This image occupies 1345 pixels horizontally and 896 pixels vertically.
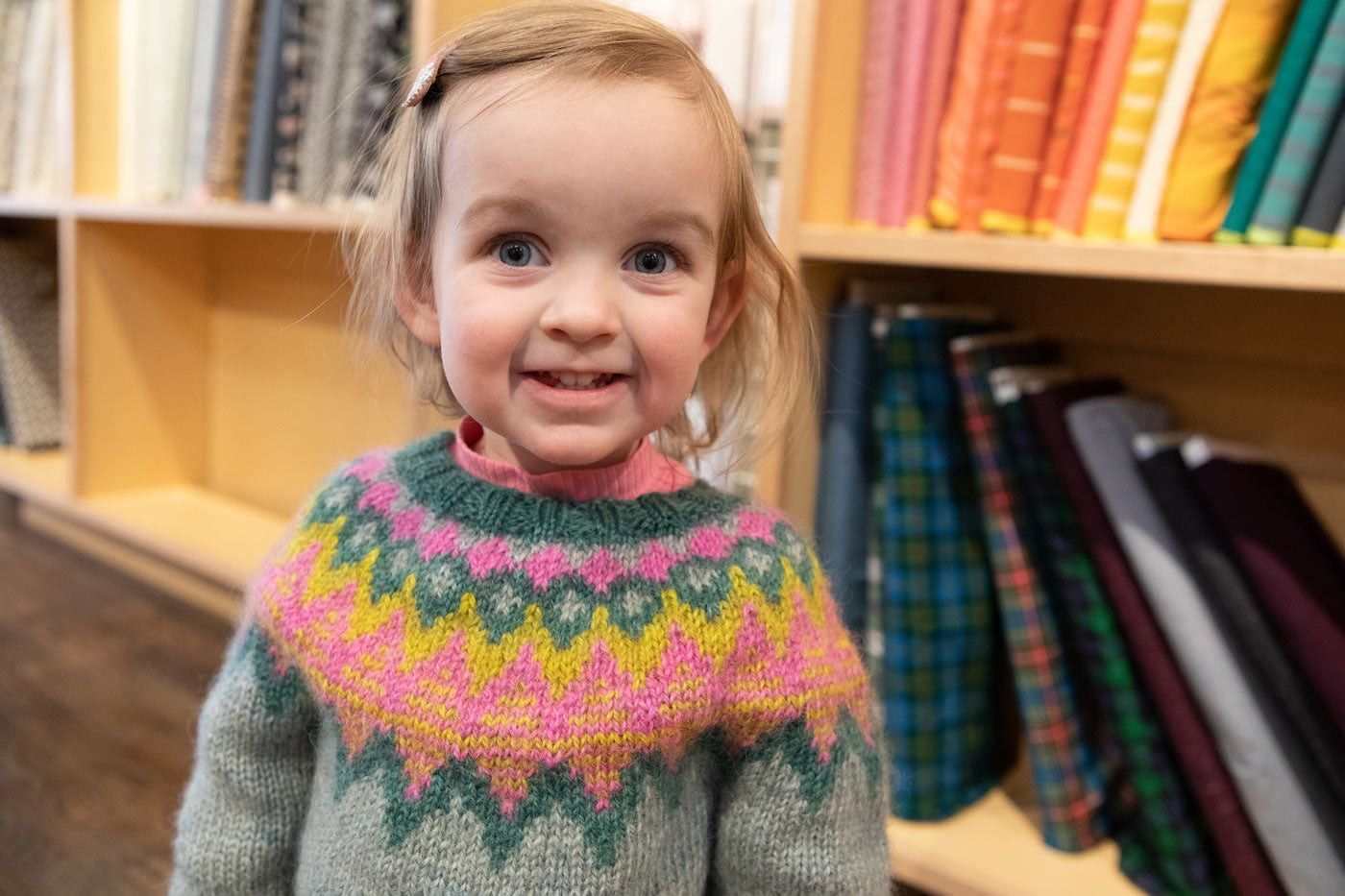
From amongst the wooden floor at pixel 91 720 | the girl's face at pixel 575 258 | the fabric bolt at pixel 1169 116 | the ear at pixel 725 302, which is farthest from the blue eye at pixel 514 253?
the wooden floor at pixel 91 720

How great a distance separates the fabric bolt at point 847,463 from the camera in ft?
3.24

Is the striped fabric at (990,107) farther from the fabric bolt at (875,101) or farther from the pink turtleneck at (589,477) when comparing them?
the pink turtleneck at (589,477)

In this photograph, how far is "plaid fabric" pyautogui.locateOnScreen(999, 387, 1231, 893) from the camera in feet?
2.99

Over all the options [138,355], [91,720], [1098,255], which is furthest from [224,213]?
[1098,255]

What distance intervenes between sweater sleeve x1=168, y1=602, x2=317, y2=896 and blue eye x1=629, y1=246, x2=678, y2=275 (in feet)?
1.05

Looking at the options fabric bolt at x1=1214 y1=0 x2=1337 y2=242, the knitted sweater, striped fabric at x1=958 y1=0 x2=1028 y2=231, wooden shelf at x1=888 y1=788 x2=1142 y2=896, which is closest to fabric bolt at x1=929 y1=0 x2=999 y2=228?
striped fabric at x1=958 y1=0 x2=1028 y2=231

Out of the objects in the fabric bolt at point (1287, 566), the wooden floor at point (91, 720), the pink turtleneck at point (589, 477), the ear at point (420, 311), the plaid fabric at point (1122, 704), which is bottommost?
the wooden floor at point (91, 720)

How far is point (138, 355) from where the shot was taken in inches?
69.9

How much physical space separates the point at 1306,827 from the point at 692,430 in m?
0.61

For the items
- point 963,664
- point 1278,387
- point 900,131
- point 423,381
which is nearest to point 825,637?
point 423,381

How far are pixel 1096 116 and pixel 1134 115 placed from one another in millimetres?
34

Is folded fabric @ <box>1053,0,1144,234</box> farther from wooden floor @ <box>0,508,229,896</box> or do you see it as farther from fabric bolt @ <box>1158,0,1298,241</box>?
wooden floor @ <box>0,508,229,896</box>

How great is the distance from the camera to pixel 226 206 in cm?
136

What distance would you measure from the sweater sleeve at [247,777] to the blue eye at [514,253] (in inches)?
11.0
